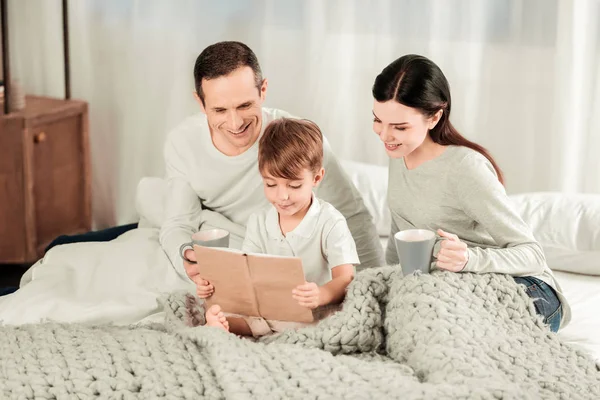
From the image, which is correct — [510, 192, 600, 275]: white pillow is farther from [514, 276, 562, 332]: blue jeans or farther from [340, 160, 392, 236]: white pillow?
[514, 276, 562, 332]: blue jeans

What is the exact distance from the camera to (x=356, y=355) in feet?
5.94

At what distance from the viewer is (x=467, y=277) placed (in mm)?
1881

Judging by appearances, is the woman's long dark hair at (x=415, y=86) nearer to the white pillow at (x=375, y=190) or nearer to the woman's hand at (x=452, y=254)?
the woman's hand at (x=452, y=254)

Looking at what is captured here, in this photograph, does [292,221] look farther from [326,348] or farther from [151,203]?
[151,203]

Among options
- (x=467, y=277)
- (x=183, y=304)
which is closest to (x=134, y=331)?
(x=183, y=304)

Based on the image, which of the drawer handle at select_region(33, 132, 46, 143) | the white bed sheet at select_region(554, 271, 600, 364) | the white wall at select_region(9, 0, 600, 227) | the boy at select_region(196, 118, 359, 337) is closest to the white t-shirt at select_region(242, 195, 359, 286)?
the boy at select_region(196, 118, 359, 337)

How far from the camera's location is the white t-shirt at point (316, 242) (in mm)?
1946

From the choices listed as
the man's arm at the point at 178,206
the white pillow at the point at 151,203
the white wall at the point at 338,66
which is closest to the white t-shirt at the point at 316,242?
the man's arm at the point at 178,206

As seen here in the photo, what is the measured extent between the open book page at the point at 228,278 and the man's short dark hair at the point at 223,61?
0.48m

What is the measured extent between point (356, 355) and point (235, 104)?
2.19 ft

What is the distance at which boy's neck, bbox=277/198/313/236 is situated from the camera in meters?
1.99

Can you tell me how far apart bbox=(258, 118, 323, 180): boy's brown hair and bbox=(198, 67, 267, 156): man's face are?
19cm

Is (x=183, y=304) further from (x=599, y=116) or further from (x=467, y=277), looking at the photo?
(x=599, y=116)

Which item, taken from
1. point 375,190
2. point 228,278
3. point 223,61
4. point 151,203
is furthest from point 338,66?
point 228,278
